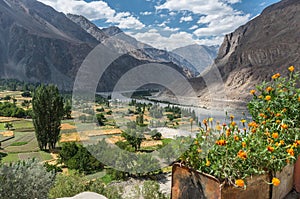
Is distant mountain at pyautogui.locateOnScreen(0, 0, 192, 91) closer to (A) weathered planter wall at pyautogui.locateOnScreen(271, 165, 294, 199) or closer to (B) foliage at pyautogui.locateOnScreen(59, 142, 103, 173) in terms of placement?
(B) foliage at pyautogui.locateOnScreen(59, 142, 103, 173)

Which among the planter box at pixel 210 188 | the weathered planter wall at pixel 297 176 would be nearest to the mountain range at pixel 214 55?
the weathered planter wall at pixel 297 176

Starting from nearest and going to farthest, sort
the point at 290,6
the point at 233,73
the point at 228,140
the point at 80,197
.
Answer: the point at 228,140, the point at 80,197, the point at 233,73, the point at 290,6

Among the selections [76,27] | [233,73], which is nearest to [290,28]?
[233,73]

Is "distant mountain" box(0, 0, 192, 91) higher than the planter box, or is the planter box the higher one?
"distant mountain" box(0, 0, 192, 91)

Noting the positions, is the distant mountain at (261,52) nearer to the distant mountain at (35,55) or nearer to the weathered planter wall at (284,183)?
the weathered planter wall at (284,183)

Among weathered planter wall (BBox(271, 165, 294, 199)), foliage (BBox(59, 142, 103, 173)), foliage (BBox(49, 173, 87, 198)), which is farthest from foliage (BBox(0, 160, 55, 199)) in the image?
foliage (BBox(59, 142, 103, 173))

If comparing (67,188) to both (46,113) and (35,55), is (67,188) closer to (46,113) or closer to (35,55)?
(46,113)

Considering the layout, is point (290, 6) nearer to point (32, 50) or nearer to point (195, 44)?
Result: point (195, 44)
